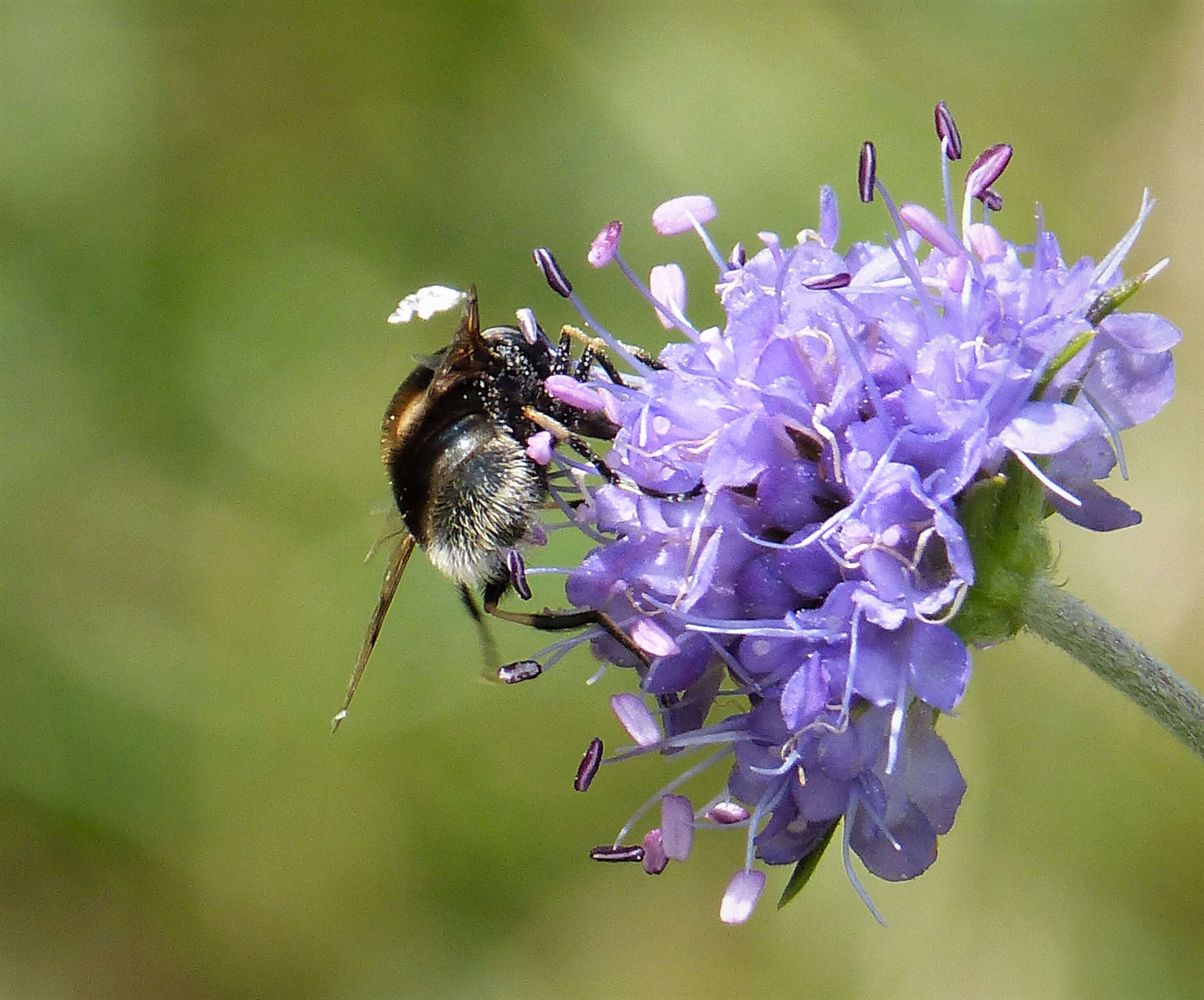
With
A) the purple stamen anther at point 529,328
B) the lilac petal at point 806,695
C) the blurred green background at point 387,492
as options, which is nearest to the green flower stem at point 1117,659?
the lilac petal at point 806,695

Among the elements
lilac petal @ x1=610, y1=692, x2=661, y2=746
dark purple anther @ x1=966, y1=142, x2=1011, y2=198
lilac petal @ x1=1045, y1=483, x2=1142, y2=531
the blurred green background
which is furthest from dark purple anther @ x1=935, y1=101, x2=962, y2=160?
the blurred green background

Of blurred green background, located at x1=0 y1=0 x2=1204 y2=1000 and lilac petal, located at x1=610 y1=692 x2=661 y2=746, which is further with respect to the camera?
blurred green background, located at x1=0 y1=0 x2=1204 y2=1000

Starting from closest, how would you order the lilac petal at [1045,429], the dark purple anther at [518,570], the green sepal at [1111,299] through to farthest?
the lilac petal at [1045,429]
the green sepal at [1111,299]
the dark purple anther at [518,570]

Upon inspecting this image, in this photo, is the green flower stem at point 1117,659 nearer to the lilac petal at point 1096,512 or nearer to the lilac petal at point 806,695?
the lilac petal at point 1096,512

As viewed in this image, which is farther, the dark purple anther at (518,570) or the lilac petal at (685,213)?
the lilac petal at (685,213)

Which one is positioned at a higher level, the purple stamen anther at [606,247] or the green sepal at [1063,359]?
the green sepal at [1063,359]

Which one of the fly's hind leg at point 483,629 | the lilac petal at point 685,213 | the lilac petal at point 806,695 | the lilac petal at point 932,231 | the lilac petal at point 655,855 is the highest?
the lilac petal at point 932,231

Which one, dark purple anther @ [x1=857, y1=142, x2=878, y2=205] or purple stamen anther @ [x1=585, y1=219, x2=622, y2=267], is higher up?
dark purple anther @ [x1=857, y1=142, x2=878, y2=205]

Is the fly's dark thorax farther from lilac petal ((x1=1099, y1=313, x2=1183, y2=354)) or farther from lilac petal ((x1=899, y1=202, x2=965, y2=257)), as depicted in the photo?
lilac petal ((x1=1099, y1=313, x2=1183, y2=354))
